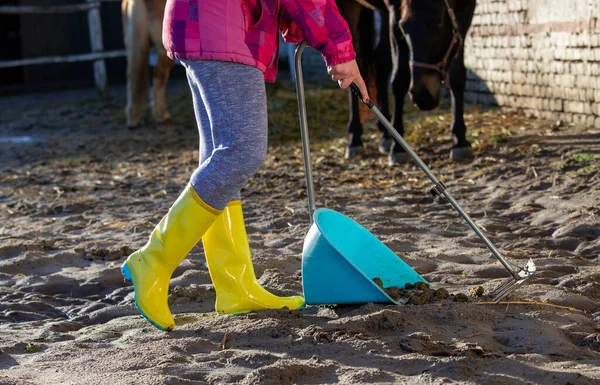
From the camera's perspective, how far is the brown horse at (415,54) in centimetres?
605

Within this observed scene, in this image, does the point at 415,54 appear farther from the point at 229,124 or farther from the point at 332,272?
the point at 229,124

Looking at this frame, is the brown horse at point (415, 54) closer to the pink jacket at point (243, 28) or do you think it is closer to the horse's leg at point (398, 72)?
the horse's leg at point (398, 72)

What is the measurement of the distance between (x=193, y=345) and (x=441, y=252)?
156 centimetres

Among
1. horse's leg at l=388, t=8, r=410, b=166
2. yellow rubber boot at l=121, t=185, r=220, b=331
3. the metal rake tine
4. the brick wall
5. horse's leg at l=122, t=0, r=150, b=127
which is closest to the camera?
yellow rubber boot at l=121, t=185, r=220, b=331

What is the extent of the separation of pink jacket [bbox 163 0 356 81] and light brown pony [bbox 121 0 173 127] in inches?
244

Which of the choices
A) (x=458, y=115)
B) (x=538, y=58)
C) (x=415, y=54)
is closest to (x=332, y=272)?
(x=415, y=54)

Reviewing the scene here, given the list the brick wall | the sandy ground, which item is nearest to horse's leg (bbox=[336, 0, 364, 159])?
the sandy ground

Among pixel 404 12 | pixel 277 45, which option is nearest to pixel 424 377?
Answer: pixel 277 45

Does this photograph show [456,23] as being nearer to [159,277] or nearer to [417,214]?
[417,214]

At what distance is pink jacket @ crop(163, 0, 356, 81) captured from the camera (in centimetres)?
292

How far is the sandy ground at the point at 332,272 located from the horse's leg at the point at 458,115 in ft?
0.39

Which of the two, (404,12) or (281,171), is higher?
(404,12)

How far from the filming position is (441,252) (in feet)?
13.7

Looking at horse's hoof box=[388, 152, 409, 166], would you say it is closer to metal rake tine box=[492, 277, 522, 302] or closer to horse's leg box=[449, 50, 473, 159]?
horse's leg box=[449, 50, 473, 159]
